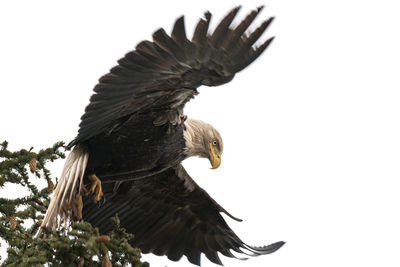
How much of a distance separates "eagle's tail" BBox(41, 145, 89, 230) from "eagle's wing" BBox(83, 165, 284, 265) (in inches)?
40.7

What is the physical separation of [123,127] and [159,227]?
4.71ft

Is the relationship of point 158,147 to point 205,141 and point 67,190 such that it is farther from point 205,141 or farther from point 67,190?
point 67,190

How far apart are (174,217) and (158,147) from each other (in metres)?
1.25

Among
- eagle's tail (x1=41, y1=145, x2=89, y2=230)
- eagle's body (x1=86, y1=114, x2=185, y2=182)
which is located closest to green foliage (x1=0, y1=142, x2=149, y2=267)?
eagle's tail (x1=41, y1=145, x2=89, y2=230)

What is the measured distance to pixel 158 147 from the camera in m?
5.62

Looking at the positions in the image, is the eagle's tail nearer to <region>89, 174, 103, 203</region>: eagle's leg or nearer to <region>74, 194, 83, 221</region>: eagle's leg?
<region>74, 194, 83, 221</region>: eagle's leg

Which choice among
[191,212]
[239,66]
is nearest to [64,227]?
[239,66]

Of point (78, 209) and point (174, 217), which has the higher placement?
point (174, 217)

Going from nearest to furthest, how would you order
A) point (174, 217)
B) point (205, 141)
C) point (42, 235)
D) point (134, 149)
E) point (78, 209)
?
1. point (42, 235)
2. point (78, 209)
3. point (134, 149)
4. point (205, 141)
5. point (174, 217)

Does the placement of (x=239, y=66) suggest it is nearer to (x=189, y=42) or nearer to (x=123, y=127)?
(x=189, y=42)

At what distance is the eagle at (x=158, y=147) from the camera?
4527 mm

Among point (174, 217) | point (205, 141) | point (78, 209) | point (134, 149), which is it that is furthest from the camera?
point (174, 217)

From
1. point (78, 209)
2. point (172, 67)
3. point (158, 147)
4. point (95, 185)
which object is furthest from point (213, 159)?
point (172, 67)

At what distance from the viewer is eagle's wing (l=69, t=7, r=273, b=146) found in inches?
174
